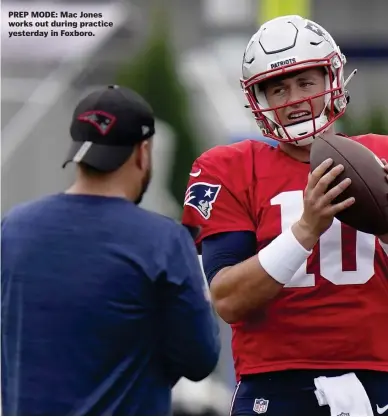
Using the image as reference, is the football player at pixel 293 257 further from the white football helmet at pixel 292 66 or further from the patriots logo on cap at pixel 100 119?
the patriots logo on cap at pixel 100 119

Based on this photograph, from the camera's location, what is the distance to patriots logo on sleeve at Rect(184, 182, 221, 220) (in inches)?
109

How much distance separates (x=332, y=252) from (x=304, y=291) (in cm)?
13

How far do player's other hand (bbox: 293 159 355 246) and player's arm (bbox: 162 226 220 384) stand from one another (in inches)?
11.9

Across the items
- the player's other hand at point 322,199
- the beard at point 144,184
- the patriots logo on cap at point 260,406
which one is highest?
the player's other hand at point 322,199

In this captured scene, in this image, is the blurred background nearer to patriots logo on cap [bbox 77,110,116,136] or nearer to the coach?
patriots logo on cap [bbox 77,110,116,136]

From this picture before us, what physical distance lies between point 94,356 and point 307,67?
0.95 m

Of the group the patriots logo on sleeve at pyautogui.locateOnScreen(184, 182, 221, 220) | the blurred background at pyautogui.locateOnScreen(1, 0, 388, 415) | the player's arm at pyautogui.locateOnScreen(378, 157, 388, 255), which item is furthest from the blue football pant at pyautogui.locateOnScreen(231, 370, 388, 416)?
the blurred background at pyautogui.locateOnScreen(1, 0, 388, 415)

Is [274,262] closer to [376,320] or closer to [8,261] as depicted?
[376,320]

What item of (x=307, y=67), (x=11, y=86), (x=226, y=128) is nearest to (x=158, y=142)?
(x=226, y=128)

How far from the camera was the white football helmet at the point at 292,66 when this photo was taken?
2.73 m

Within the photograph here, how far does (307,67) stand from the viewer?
2.76 m

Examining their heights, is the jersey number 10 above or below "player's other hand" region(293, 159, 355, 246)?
below

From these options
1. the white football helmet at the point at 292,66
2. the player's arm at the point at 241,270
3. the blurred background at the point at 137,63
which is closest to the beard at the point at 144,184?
the player's arm at the point at 241,270

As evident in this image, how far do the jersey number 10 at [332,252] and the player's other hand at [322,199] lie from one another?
15cm
